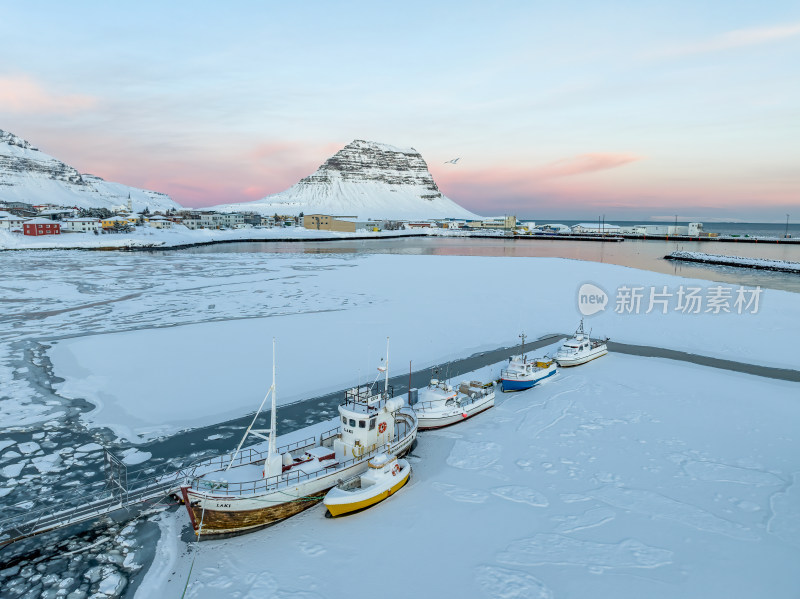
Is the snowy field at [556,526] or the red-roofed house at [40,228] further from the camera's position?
the red-roofed house at [40,228]

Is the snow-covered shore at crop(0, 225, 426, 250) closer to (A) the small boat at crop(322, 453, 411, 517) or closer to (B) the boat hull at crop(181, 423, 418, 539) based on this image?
(B) the boat hull at crop(181, 423, 418, 539)

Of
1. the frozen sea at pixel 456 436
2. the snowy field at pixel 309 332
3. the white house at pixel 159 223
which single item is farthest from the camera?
the white house at pixel 159 223

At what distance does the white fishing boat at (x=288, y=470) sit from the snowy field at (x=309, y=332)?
211 inches

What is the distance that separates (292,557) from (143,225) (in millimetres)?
150799

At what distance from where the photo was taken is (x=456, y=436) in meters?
19.3

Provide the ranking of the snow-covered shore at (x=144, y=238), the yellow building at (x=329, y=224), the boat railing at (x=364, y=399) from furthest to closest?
the yellow building at (x=329, y=224) → the snow-covered shore at (x=144, y=238) → the boat railing at (x=364, y=399)

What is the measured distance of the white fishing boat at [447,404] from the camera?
20.0m

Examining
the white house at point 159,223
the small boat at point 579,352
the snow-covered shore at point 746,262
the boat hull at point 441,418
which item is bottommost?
the boat hull at point 441,418

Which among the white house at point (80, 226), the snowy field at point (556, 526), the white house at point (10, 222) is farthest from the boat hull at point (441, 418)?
the white house at point (10, 222)

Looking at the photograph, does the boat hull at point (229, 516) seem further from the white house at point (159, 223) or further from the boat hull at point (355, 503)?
the white house at point (159, 223)

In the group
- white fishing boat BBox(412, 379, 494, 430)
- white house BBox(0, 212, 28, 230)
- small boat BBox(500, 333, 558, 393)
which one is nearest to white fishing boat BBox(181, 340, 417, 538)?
white fishing boat BBox(412, 379, 494, 430)

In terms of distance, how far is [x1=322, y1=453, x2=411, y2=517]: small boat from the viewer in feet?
45.7

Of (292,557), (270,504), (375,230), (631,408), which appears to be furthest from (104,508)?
(375,230)

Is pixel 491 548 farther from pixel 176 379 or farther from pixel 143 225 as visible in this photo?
pixel 143 225
